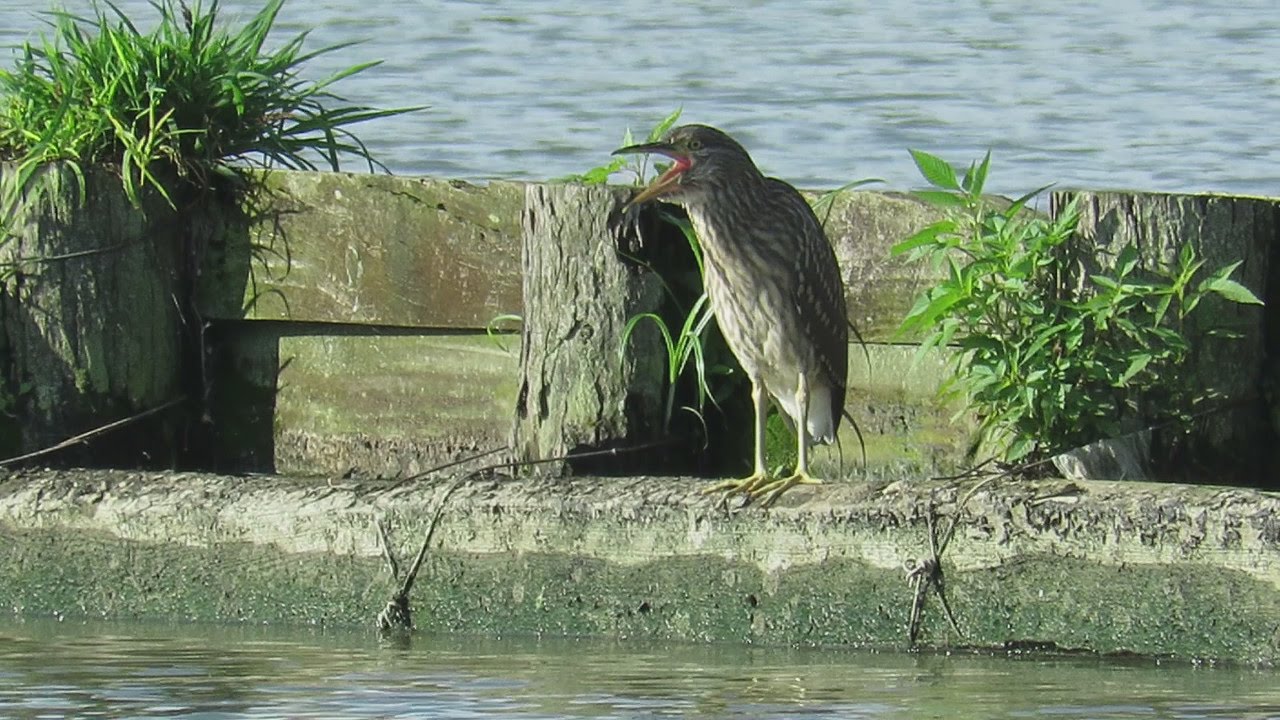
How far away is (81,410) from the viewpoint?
7.18m

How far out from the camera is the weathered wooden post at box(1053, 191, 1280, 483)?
6.50 metres

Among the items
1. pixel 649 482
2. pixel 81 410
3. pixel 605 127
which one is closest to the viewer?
pixel 649 482

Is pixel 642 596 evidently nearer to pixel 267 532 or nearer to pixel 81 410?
pixel 267 532

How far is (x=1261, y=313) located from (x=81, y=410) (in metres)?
3.17

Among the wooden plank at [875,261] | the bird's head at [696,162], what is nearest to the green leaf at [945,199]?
the wooden plank at [875,261]

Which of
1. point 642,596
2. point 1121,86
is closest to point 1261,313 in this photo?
point 642,596

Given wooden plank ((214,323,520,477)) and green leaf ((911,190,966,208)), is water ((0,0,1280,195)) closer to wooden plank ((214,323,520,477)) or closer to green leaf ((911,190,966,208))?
wooden plank ((214,323,520,477))

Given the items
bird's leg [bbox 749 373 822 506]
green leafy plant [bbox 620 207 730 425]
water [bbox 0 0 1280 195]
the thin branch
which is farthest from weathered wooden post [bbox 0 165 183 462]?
water [bbox 0 0 1280 195]

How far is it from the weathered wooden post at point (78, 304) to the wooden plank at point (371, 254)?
266mm

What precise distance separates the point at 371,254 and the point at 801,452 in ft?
4.51

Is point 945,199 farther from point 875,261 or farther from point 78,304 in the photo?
point 78,304

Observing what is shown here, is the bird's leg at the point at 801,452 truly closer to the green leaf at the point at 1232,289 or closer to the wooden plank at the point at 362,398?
the wooden plank at the point at 362,398

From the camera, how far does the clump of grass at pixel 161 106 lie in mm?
7219

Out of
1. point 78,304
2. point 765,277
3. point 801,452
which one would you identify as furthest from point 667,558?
point 78,304
